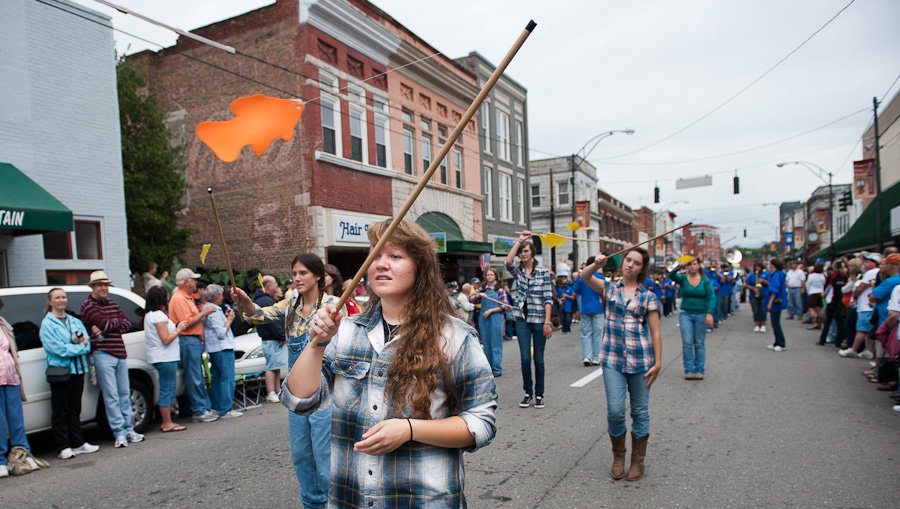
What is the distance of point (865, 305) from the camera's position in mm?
9961

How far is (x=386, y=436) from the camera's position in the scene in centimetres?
190

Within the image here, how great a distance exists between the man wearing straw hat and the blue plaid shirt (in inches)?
215

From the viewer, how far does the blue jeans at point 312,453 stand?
363cm

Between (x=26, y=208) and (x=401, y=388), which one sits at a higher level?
(x=26, y=208)

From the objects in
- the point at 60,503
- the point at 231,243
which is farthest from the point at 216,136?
the point at 231,243

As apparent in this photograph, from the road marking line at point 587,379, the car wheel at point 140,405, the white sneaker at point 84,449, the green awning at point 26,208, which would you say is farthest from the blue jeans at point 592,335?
the green awning at point 26,208

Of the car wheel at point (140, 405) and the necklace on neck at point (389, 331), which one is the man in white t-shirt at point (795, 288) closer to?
the car wheel at point (140, 405)

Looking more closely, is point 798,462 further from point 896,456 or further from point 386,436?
point 386,436

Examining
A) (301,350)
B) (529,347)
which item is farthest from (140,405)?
(529,347)

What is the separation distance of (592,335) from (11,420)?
28.6 ft

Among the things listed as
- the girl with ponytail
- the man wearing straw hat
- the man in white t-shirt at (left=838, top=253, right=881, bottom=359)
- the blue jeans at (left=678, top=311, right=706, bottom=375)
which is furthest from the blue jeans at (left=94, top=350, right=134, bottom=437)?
the man in white t-shirt at (left=838, top=253, right=881, bottom=359)

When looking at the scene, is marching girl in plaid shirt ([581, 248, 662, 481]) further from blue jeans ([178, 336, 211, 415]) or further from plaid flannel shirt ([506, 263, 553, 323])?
blue jeans ([178, 336, 211, 415])

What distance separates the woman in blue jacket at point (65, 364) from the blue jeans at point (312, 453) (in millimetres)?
3889

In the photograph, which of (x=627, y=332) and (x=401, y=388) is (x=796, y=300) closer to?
(x=627, y=332)
